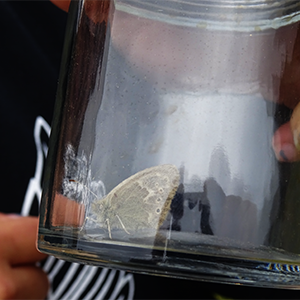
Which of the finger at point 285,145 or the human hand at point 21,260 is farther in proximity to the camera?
the human hand at point 21,260

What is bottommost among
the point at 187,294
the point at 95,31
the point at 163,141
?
the point at 187,294

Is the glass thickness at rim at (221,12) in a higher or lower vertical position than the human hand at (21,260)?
higher

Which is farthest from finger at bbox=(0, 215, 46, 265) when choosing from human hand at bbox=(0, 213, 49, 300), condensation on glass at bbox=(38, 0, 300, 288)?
condensation on glass at bbox=(38, 0, 300, 288)

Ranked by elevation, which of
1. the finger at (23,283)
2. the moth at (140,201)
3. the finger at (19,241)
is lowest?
the finger at (23,283)

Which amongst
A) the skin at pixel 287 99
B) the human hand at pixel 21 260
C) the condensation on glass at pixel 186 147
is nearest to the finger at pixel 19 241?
the human hand at pixel 21 260

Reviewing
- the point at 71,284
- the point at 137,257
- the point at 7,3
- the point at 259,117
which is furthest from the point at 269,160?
the point at 7,3

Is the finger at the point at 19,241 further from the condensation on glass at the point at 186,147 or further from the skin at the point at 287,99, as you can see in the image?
the skin at the point at 287,99

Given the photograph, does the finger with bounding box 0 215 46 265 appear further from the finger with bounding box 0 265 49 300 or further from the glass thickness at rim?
the glass thickness at rim

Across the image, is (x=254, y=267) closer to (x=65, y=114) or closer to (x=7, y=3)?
(x=65, y=114)
